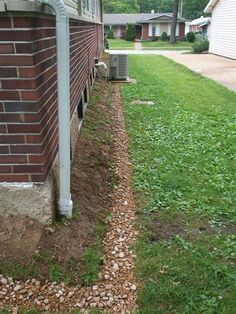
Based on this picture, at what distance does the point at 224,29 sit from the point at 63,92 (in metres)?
22.7

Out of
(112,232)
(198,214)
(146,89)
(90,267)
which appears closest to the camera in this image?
(90,267)

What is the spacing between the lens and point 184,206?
3.83 m

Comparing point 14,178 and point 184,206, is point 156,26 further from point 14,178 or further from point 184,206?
point 14,178

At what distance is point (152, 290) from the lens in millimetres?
2592

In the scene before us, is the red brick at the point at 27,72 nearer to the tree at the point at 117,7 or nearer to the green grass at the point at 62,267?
the green grass at the point at 62,267

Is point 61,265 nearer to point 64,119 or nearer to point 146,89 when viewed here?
point 64,119

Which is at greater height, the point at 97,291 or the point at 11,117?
the point at 11,117

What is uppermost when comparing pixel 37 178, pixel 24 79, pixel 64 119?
pixel 24 79

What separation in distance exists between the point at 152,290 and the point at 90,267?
0.49 metres

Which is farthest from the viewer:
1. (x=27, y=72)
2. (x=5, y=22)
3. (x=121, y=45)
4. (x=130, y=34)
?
(x=130, y=34)

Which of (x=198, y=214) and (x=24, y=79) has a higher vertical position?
(x=24, y=79)

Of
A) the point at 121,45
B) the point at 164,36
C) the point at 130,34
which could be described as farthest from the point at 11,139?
the point at 130,34

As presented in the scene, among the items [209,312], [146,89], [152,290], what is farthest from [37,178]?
[146,89]

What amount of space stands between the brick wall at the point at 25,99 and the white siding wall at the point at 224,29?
1987cm
